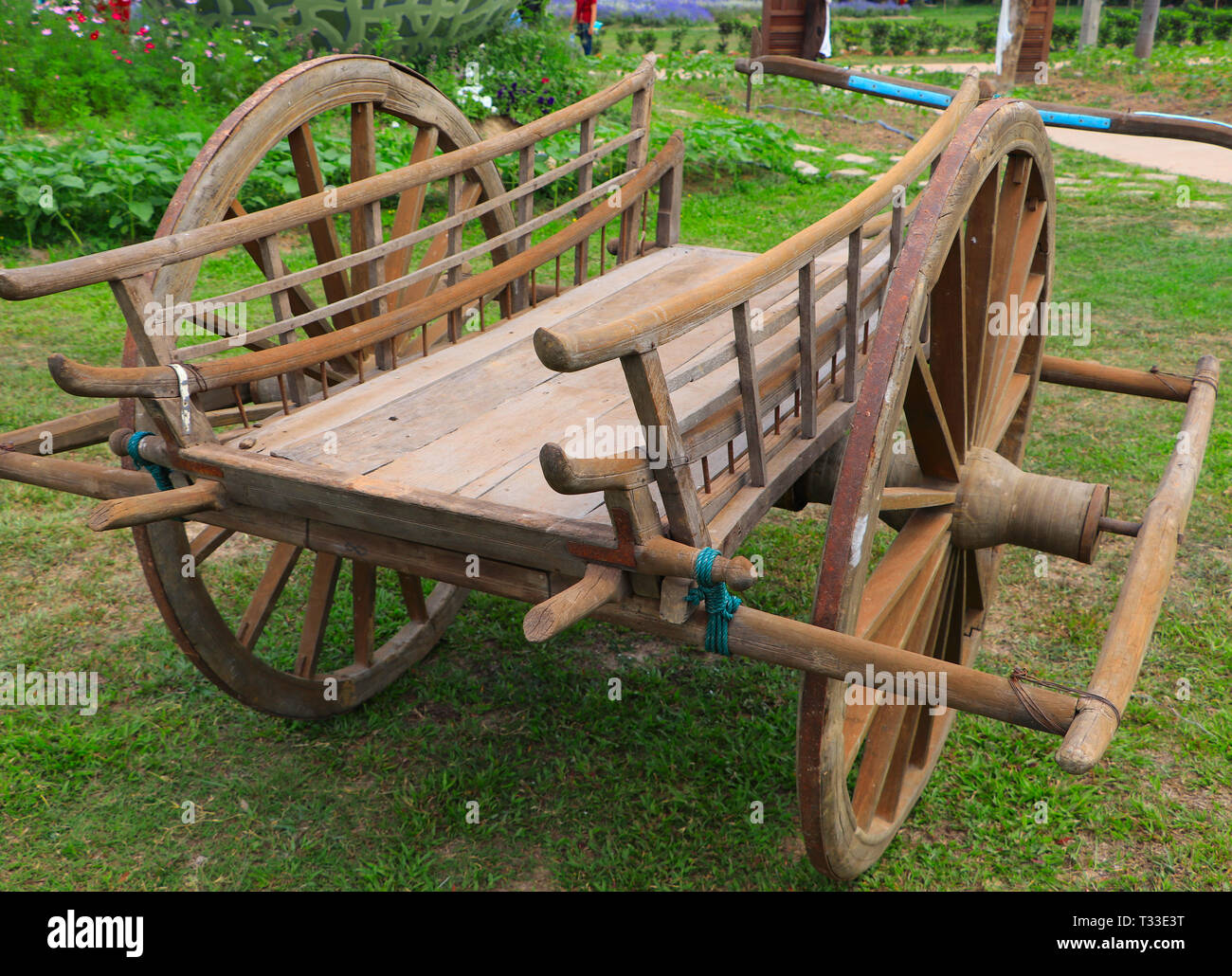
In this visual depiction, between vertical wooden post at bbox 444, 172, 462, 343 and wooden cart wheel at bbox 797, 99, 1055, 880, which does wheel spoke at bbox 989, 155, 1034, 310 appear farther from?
vertical wooden post at bbox 444, 172, 462, 343

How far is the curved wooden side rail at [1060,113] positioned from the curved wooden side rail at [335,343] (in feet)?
6.72

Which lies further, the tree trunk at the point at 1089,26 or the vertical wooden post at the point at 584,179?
the tree trunk at the point at 1089,26

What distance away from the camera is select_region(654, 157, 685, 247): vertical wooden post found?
3.61 meters

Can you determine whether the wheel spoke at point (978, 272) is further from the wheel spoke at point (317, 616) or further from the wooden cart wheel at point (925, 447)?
the wheel spoke at point (317, 616)

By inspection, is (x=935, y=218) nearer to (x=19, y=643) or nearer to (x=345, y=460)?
(x=345, y=460)

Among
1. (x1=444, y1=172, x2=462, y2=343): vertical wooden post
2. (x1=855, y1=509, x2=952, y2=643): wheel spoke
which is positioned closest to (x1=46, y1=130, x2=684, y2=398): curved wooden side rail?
(x1=444, y1=172, x2=462, y2=343): vertical wooden post

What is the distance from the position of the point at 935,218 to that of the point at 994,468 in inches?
35.5

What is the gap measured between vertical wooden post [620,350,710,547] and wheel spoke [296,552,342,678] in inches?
62.4

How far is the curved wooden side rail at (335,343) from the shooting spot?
202 cm

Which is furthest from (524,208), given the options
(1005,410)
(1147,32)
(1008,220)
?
(1147,32)

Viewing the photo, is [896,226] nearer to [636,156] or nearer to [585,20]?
[636,156]

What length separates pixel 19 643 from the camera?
3602 mm

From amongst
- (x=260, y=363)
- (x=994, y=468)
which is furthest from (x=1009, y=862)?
(x=260, y=363)

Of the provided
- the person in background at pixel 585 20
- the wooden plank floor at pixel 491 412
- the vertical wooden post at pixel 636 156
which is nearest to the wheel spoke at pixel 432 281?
the wooden plank floor at pixel 491 412
